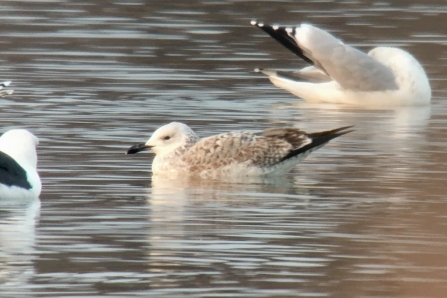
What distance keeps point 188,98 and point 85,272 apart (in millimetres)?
8115

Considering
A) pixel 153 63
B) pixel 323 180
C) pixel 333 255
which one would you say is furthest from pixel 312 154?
pixel 153 63

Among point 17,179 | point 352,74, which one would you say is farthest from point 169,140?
point 352,74

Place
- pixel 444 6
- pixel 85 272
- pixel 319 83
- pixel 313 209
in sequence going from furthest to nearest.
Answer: pixel 444 6 → pixel 319 83 → pixel 313 209 → pixel 85 272

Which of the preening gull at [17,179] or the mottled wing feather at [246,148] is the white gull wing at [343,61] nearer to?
the mottled wing feather at [246,148]

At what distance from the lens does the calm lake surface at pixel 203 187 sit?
26.4ft

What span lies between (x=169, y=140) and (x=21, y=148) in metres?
1.74

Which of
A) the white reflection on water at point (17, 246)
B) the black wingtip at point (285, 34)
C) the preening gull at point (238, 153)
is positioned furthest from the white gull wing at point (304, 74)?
the white reflection on water at point (17, 246)

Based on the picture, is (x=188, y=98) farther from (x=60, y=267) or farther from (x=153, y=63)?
(x=60, y=267)

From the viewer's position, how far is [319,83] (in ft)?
56.6

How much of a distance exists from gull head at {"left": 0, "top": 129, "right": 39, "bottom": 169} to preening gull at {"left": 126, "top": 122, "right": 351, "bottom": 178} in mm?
1212

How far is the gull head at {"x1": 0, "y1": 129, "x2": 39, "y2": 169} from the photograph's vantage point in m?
10.8

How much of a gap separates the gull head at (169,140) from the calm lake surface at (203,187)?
0.22m

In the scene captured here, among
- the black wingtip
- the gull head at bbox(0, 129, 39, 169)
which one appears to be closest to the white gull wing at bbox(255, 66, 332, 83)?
the black wingtip

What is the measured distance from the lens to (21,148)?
1084 cm
